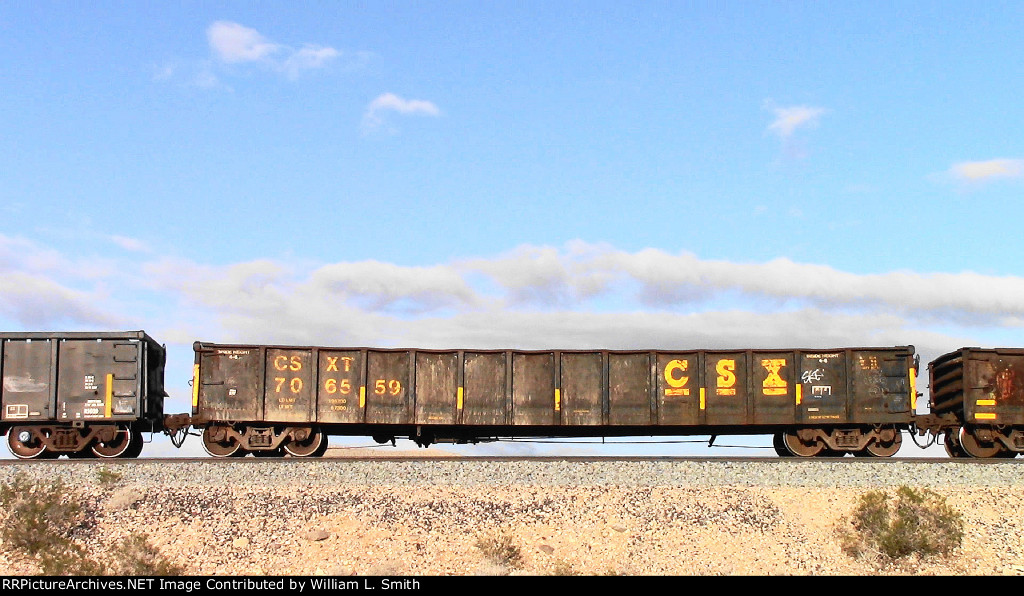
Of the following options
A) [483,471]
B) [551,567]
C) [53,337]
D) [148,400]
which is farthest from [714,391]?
[53,337]

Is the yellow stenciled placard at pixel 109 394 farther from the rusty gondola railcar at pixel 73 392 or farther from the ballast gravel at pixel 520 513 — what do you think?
the ballast gravel at pixel 520 513

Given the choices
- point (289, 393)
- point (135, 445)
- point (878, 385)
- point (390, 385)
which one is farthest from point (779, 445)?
point (135, 445)

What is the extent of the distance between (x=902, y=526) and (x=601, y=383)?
730 centimetres

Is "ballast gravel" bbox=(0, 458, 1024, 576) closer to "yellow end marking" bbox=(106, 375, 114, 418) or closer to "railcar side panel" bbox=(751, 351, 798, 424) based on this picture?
"yellow end marking" bbox=(106, 375, 114, 418)

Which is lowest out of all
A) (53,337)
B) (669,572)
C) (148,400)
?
(669,572)

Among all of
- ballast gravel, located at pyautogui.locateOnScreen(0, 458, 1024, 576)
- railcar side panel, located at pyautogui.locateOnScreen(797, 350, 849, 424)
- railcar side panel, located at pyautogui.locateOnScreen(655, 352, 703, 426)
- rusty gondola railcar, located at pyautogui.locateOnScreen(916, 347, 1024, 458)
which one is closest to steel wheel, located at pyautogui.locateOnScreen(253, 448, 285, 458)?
ballast gravel, located at pyautogui.locateOnScreen(0, 458, 1024, 576)

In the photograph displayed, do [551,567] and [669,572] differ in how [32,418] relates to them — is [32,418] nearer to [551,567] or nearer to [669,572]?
[551,567]

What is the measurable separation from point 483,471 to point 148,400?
8429 millimetres

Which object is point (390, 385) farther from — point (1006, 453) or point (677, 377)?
point (1006, 453)

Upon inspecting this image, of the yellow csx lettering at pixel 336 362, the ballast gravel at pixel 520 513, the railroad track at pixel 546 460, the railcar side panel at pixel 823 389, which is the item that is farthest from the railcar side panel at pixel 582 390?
the yellow csx lettering at pixel 336 362

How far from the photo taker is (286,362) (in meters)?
19.4

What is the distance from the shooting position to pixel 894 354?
19703 millimetres
